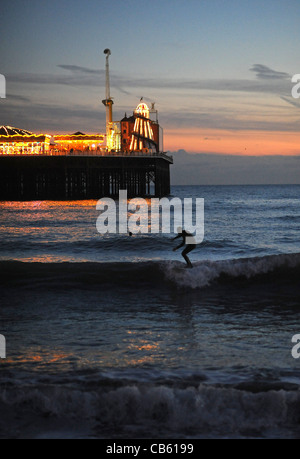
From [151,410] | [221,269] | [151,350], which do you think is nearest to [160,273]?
[221,269]

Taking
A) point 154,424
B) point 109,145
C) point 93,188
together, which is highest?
point 109,145

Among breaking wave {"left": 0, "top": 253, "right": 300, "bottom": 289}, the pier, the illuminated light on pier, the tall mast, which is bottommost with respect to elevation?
breaking wave {"left": 0, "top": 253, "right": 300, "bottom": 289}

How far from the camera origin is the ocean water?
5.55 meters

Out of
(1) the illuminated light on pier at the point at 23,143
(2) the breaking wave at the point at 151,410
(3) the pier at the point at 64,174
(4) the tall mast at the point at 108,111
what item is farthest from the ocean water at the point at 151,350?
(4) the tall mast at the point at 108,111

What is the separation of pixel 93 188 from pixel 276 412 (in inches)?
2412

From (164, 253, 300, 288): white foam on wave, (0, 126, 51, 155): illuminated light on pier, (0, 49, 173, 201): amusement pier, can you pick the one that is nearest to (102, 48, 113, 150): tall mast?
(0, 126, 51, 155): illuminated light on pier

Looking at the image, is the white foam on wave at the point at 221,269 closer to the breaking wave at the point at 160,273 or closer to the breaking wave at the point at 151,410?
the breaking wave at the point at 160,273

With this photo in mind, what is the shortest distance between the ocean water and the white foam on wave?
30 millimetres

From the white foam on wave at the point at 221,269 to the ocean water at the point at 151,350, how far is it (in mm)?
30

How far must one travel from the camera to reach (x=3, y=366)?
6809 millimetres

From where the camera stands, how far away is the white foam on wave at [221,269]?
1323 centimetres

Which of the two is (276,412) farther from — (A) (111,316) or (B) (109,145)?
(B) (109,145)

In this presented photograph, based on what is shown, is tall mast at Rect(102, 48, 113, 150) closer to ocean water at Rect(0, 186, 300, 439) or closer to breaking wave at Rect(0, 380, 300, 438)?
ocean water at Rect(0, 186, 300, 439)

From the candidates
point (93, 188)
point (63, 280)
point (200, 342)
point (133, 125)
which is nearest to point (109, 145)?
point (133, 125)
